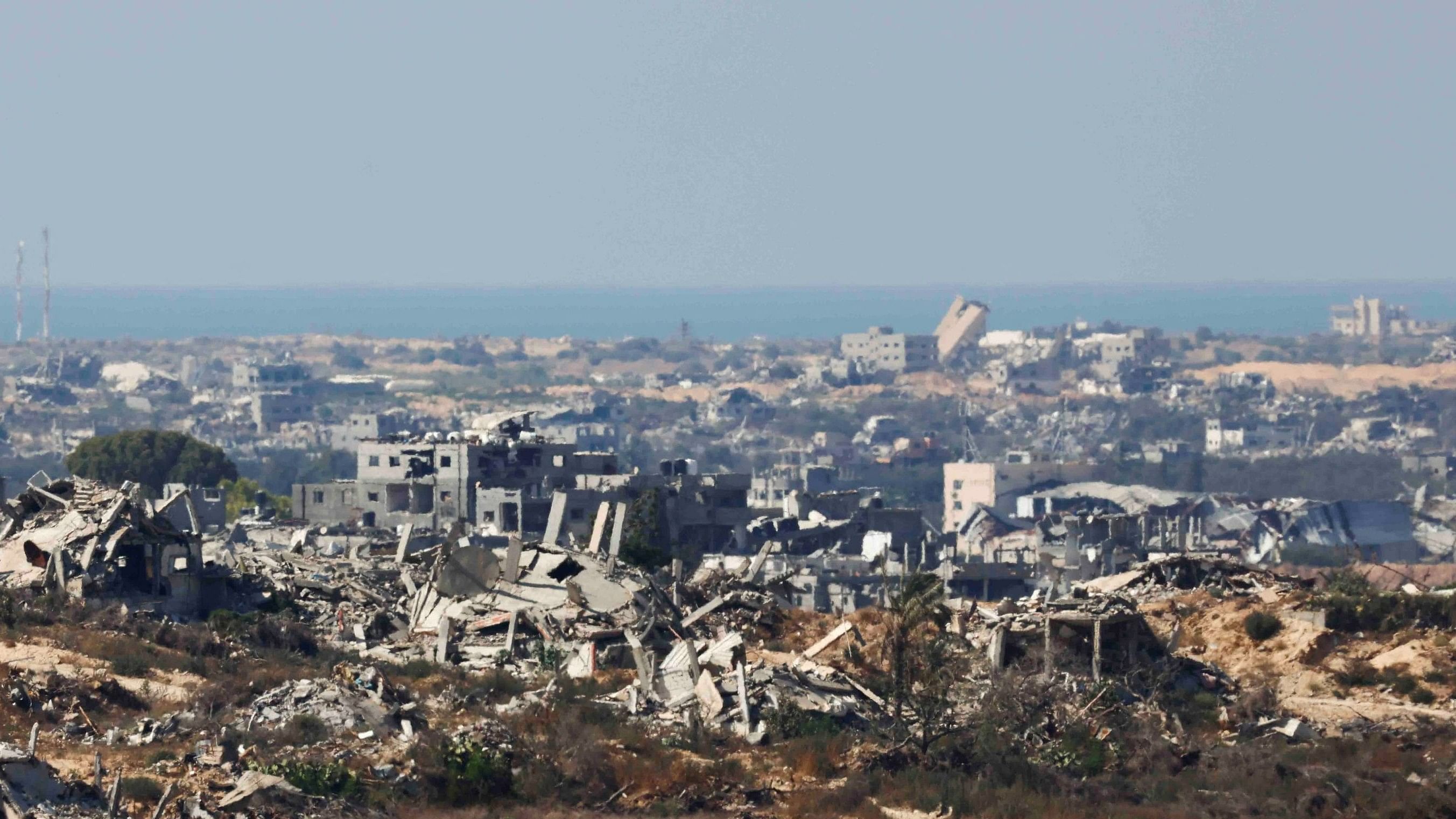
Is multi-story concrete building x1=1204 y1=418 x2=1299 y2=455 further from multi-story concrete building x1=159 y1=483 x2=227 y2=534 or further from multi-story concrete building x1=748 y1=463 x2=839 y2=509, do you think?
multi-story concrete building x1=159 y1=483 x2=227 y2=534

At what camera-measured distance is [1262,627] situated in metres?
35.7

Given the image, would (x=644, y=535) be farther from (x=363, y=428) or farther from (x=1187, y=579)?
(x=363, y=428)

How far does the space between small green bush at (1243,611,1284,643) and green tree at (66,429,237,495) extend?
170ft

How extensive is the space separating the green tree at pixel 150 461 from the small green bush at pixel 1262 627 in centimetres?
5171

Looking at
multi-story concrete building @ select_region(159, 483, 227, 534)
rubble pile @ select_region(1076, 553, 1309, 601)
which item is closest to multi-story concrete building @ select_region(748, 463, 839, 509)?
multi-story concrete building @ select_region(159, 483, 227, 534)

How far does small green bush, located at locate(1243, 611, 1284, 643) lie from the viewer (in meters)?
35.7

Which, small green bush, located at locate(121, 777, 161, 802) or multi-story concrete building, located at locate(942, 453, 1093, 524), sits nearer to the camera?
small green bush, located at locate(121, 777, 161, 802)

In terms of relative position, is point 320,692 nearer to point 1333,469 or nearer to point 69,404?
point 1333,469

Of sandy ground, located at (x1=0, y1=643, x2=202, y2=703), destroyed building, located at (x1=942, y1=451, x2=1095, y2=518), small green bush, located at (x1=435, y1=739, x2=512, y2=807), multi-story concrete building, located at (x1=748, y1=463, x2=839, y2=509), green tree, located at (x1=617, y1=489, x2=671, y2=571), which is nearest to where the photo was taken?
small green bush, located at (x1=435, y1=739, x2=512, y2=807)

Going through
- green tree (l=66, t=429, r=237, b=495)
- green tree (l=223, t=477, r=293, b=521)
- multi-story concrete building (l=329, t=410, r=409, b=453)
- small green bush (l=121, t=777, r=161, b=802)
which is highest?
small green bush (l=121, t=777, r=161, b=802)

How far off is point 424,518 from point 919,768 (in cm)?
4811

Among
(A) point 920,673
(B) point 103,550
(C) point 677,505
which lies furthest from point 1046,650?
(C) point 677,505

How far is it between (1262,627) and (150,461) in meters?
55.6

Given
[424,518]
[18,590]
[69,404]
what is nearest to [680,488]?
[424,518]
